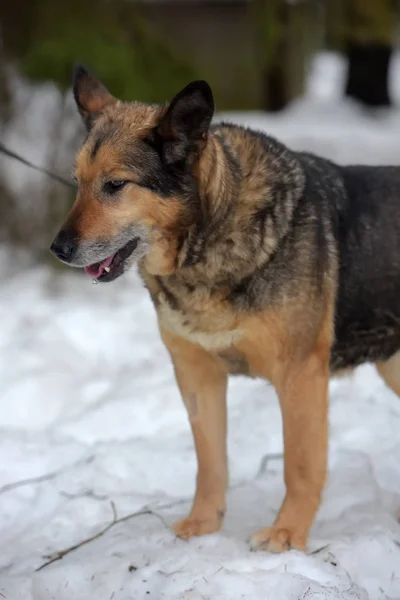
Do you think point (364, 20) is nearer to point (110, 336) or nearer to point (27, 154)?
point (27, 154)

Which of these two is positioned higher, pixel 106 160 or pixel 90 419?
pixel 106 160

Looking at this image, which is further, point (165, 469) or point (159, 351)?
point (159, 351)

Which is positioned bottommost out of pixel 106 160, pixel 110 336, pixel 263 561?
pixel 110 336

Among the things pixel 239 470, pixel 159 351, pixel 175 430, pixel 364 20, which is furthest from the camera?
pixel 364 20

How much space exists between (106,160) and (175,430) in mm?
2172

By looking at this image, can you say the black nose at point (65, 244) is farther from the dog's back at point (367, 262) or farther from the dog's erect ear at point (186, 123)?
the dog's back at point (367, 262)

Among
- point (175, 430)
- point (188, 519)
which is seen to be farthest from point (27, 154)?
point (188, 519)

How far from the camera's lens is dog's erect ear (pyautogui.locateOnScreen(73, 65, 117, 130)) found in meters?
3.14

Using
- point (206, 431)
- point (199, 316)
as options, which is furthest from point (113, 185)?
point (206, 431)

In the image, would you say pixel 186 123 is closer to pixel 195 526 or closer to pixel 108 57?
pixel 195 526

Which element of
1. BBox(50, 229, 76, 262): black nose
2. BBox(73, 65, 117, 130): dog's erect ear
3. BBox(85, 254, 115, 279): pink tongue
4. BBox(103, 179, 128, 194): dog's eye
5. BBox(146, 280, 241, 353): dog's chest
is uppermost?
BBox(73, 65, 117, 130): dog's erect ear

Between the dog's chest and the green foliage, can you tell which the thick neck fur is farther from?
the green foliage

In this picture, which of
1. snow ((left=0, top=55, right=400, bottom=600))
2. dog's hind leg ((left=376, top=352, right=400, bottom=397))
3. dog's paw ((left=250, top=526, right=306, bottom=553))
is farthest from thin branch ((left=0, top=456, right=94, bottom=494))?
dog's hind leg ((left=376, top=352, right=400, bottom=397))

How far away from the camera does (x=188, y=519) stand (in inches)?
138
